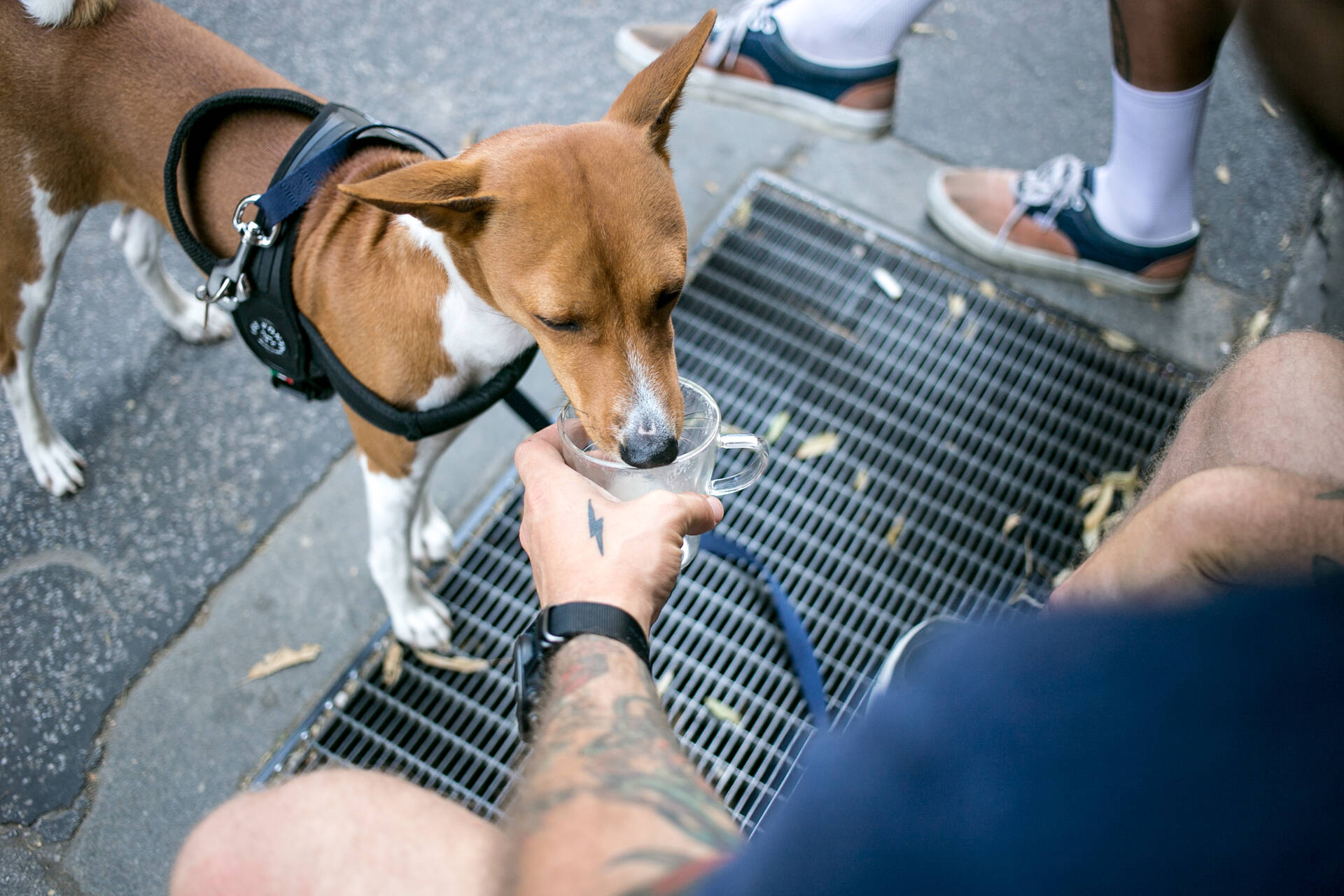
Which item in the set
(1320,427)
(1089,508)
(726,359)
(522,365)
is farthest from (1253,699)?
(726,359)

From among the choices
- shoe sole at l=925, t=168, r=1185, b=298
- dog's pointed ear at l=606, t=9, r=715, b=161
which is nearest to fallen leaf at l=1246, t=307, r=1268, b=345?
shoe sole at l=925, t=168, r=1185, b=298

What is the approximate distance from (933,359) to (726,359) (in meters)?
0.72

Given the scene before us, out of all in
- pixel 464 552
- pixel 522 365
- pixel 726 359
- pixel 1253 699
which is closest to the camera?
pixel 1253 699

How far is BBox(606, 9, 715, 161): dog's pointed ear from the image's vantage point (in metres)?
1.80

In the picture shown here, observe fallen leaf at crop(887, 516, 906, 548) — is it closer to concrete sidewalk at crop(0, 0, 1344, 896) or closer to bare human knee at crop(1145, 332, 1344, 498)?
bare human knee at crop(1145, 332, 1344, 498)

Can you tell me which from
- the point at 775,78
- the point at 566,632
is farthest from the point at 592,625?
the point at 775,78

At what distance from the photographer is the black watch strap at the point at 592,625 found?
1.26m

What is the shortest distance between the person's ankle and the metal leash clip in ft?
8.95

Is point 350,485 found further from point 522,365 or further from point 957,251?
point 957,251

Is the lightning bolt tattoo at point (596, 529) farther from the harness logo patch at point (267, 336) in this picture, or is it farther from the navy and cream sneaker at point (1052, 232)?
the navy and cream sneaker at point (1052, 232)

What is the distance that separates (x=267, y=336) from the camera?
2066 mm

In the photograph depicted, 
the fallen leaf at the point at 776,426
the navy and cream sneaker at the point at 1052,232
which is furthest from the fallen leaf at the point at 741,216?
the fallen leaf at the point at 776,426

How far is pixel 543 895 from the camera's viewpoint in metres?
0.89

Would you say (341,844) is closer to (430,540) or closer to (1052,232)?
(430,540)
